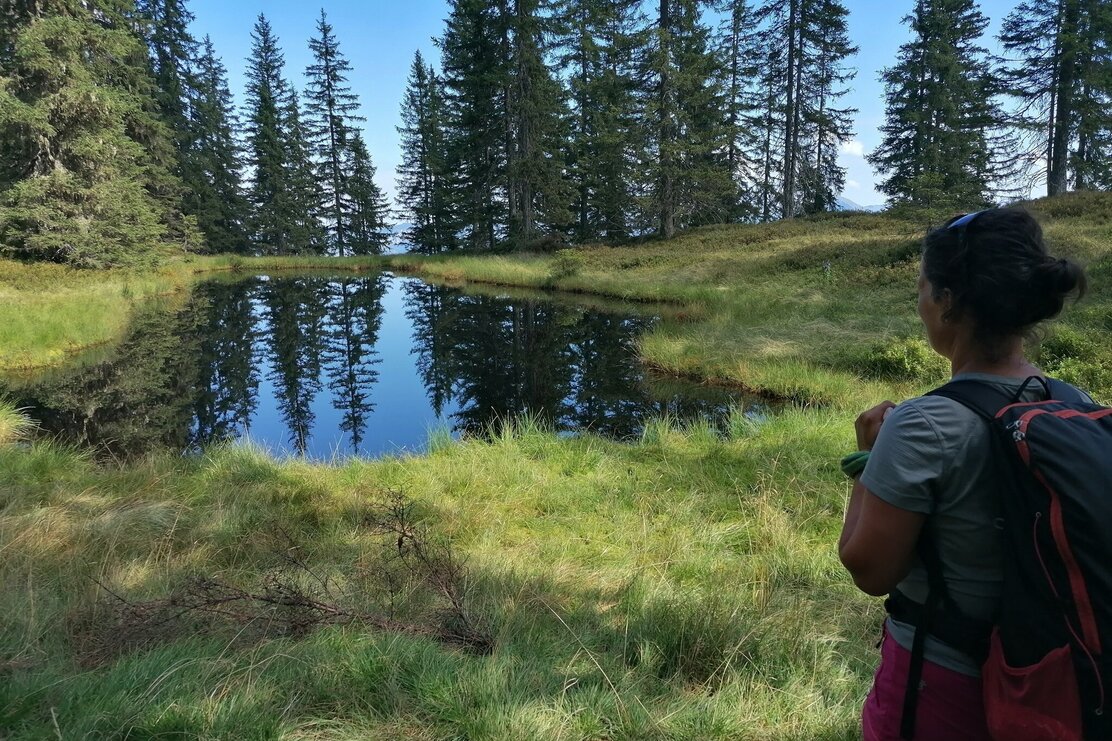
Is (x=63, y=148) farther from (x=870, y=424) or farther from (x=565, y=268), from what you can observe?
(x=870, y=424)

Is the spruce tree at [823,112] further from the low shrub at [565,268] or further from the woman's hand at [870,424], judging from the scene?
the woman's hand at [870,424]

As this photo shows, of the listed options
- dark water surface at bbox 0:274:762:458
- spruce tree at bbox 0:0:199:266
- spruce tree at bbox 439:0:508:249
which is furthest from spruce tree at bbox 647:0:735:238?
spruce tree at bbox 0:0:199:266

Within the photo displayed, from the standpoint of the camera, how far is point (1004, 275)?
133 centimetres

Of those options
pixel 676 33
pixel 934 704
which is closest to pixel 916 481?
pixel 934 704

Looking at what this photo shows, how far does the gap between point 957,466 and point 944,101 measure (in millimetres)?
36117

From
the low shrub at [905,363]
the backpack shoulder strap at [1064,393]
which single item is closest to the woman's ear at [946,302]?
the backpack shoulder strap at [1064,393]

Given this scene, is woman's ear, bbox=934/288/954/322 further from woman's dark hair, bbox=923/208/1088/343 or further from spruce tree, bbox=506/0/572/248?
spruce tree, bbox=506/0/572/248

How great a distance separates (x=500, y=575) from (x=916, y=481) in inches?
114

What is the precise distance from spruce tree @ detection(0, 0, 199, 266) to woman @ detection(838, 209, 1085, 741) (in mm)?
24858

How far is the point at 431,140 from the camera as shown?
48.6 m

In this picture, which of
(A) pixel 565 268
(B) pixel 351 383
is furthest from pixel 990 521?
(A) pixel 565 268

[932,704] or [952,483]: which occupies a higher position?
[952,483]

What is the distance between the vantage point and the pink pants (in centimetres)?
134

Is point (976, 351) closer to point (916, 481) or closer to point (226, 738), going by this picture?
point (916, 481)
